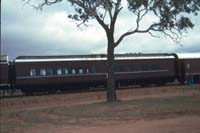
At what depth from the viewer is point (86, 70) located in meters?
50.3

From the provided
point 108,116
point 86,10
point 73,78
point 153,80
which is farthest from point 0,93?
point 108,116

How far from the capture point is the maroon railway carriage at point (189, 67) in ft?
190

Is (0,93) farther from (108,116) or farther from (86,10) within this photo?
(108,116)

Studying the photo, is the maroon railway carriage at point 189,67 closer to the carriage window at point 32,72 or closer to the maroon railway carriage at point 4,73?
the carriage window at point 32,72

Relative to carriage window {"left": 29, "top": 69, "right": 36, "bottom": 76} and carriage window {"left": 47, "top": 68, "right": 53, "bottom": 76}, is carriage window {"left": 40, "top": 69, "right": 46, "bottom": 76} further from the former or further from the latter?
carriage window {"left": 29, "top": 69, "right": 36, "bottom": 76}

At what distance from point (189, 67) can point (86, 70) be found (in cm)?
1410

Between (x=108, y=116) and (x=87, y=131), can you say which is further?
(x=108, y=116)

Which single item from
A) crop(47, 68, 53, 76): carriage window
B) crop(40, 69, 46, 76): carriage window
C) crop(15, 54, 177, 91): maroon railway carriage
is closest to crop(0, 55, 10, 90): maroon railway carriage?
crop(15, 54, 177, 91): maroon railway carriage

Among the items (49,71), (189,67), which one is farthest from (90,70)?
(189,67)

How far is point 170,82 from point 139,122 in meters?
38.8

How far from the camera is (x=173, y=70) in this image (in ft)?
187

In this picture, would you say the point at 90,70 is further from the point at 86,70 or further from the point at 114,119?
the point at 114,119

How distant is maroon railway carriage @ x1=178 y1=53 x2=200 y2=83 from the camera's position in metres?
57.8

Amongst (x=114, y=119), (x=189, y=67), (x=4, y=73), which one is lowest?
(x=114, y=119)
